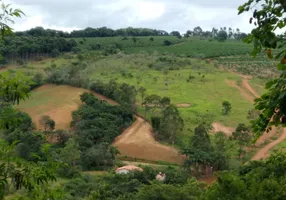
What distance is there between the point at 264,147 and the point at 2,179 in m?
28.7

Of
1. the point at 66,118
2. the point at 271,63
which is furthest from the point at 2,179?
the point at 271,63

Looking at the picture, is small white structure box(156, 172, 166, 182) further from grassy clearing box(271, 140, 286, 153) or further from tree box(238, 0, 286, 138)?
tree box(238, 0, 286, 138)

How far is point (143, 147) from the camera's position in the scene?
30.8 m

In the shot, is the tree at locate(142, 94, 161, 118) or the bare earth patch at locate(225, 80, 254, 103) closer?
the tree at locate(142, 94, 161, 118)

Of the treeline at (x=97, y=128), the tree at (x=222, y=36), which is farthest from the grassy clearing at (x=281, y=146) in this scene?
the tree at (x=222, y=36)

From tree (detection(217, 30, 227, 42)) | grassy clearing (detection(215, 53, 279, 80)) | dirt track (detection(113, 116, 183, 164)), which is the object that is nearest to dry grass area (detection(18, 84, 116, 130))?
dirt track (detection(113, 116, 183, 164))

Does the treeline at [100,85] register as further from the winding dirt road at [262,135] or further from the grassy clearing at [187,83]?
the winding dirt road at [262,135]

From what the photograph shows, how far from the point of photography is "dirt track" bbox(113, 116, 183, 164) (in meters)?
29.3

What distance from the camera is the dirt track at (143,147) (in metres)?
29.3

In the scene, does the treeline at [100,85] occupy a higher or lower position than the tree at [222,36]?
lower

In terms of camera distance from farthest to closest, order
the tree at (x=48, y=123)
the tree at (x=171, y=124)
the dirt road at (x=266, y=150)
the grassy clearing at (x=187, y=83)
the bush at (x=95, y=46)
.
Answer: the bush at (x=95, y=46), the grassy clearing at (x=187, y=83), the tree at (x=48, y=123), the tree at (x=171, y=124), the dirt road at (x=266, y=150)

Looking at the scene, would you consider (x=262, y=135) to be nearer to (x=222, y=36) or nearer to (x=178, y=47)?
(x=178, y=47)

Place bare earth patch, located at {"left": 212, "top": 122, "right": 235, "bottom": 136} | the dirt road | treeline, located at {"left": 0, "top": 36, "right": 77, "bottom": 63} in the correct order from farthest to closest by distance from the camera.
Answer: treeline, located at {"left": 0, "top": 36, "right": 77, "bottom": 63} → bare earth patch, located at {"left": 212, "top": 122, "right": 235, "bottom": 136} → the dirt road

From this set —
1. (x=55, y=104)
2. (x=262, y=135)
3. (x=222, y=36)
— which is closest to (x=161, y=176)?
(x=262, y=135)
